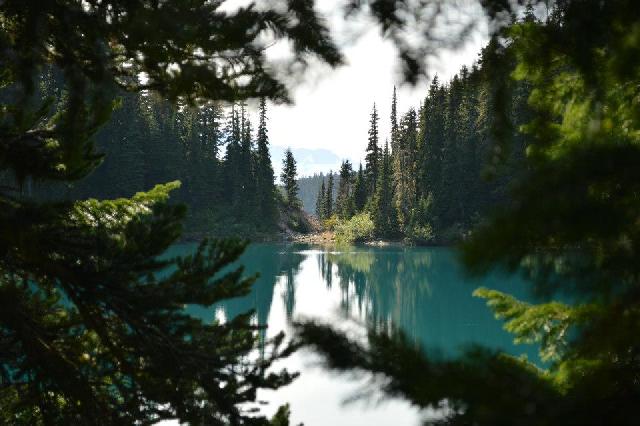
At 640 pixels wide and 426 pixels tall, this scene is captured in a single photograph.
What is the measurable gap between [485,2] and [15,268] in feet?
9.55

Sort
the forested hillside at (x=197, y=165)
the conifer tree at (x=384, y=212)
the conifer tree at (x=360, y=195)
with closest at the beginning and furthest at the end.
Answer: the forested hillside at (x=197, y=165) → the conifer tree at (x=384, y=212) → the conifer tree at (x=360, y=195)

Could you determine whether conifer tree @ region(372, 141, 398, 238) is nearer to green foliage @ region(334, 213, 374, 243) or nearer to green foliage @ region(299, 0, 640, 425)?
green foliage @ region(334, 213, 374, 243)

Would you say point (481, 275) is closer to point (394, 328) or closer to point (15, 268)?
point (394, 328)

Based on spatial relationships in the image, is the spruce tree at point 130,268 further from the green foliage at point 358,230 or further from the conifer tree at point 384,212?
the green foliage at point 358,230

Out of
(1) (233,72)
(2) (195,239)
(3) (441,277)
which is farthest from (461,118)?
(1) (233,72)

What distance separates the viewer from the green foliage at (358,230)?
2116 inches

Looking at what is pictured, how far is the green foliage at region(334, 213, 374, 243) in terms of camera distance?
53750 millimetres

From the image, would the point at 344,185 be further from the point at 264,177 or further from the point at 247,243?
the point at 247,243

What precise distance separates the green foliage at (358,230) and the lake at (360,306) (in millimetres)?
4981

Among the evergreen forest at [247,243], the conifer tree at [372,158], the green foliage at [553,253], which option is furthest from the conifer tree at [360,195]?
the green foliage at [553,253]

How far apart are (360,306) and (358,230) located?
33331 mm

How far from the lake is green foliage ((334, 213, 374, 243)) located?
4.98 meters

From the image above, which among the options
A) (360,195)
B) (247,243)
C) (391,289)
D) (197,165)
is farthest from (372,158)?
(247,243)

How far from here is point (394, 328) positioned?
1328 millimetres
